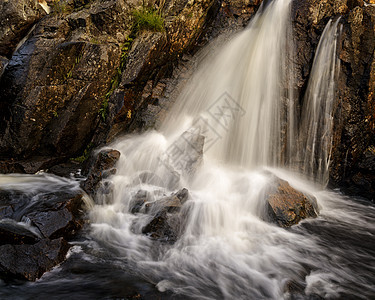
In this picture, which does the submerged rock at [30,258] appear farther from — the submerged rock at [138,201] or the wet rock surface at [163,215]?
the submerged rock at [138,201]

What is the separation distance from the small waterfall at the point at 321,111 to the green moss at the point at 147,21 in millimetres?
4183

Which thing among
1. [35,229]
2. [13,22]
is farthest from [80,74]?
[35,229]

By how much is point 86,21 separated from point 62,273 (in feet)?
20.2

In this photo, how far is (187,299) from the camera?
317 cm

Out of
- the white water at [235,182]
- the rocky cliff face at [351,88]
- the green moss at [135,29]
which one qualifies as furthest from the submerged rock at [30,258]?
the rocky cliff face at [351,88]

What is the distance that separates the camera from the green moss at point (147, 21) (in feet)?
24.0

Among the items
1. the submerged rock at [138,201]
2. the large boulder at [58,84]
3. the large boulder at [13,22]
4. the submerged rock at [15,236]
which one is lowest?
the submerged rock at [15,236]

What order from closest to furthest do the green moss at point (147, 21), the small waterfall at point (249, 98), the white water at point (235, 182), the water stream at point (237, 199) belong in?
the water stream at point (237, 199), the white water at point (235, 182), the small waterfall at point (249, 98), the green moss at point (147, 21)

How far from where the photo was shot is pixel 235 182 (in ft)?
19.9

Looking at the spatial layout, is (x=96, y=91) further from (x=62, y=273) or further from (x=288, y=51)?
(x=288, y=51)

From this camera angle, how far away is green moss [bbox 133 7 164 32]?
730 centimetres

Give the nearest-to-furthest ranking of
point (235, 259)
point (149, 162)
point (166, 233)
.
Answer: point (235, 259) < point (166, 233) < point (149, 162)

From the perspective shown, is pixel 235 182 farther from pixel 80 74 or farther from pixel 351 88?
pixel 80 74

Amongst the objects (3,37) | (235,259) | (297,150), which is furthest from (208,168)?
(3,37)
